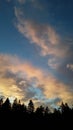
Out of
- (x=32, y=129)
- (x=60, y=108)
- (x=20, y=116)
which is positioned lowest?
(x=32, y=129)

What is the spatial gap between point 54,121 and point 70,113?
35.2ft

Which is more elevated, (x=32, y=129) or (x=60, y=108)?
(x=60, y=108)

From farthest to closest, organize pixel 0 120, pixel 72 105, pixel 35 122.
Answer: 1. pixel 72 105
2. pixel 35 122
3. pixel 0 120

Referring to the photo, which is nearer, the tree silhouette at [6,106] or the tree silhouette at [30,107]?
the tree silhouette at [6,106]

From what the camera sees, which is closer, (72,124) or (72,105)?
(72,124)

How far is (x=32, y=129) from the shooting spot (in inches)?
3767

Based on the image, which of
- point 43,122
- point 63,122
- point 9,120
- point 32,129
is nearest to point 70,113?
point 63,122

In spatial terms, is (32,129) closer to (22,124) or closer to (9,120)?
(22,124)

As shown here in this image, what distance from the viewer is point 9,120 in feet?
308

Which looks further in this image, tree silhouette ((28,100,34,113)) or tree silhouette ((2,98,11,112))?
tree silhouette ((28,100,34,113))

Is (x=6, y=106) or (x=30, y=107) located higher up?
(x=30, y=107)

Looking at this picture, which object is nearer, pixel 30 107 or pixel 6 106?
pixel 6 106

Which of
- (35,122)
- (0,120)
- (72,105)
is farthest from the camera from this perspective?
(72,105)

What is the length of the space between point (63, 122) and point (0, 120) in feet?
121
